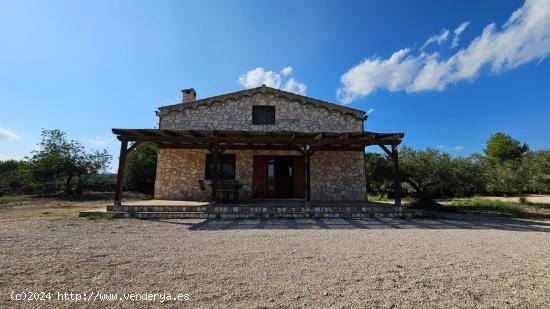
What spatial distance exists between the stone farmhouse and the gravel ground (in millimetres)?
4747

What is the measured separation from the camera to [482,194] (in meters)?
20.9

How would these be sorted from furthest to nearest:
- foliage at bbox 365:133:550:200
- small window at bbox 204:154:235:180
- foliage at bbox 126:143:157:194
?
1. foliage at bbox 126:143:157:194
2. foliage at bbox 365:133:550:200
3. small window at bbox 204:154:235:180

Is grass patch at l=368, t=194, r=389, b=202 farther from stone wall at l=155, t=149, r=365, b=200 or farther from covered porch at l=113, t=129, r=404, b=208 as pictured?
covered porch at l=113, t=129, r=404, b=208

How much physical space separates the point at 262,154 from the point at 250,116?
171cm

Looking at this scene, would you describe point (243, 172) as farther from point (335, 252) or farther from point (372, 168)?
point (372, 168)

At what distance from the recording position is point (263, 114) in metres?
10.8

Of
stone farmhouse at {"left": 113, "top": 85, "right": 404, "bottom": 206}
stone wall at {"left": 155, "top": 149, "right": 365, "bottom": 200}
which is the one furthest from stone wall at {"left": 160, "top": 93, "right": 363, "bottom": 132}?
stone wall at {"left": 155, "top": 149, "right": 365, "bottom": 200}

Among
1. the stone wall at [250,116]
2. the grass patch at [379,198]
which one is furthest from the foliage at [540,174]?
the stone wall at [250,116]

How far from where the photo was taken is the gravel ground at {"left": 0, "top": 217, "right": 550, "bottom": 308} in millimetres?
2303

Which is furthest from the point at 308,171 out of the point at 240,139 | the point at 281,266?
the point at 281,266

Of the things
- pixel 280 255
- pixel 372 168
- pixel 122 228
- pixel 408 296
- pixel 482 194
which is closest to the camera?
pixel 408 296

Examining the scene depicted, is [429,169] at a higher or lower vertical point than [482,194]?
higher

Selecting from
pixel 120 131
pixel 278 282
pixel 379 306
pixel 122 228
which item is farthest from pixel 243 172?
pixel 379 306

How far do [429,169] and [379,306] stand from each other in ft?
35.7
